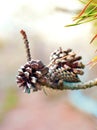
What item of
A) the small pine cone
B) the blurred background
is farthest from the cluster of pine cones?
the blurred background

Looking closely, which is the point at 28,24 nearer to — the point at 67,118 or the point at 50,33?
the point at 50,33

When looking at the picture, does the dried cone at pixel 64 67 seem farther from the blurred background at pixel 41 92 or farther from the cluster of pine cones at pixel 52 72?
the blurred background at pixel 41 92

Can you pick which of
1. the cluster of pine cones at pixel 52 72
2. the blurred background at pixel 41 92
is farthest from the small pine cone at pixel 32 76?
the blurred background at pixel 41 92

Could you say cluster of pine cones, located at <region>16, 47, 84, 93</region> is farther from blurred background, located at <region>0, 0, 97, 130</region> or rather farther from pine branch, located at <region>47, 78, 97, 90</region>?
blurred background, located at <region>0, 0, 97, 130</region>

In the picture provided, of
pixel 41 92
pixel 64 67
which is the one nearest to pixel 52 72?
pixel 64 67

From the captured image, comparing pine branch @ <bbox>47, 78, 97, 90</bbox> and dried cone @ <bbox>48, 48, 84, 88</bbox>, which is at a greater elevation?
dried cone @ <bbox>48, 48, 84, 88</bbox>

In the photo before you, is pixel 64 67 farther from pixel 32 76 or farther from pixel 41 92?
pixel 41 92

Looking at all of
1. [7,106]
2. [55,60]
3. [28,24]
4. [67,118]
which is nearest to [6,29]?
[28,24]

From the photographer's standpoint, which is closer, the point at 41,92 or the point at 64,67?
the point at 64,67
